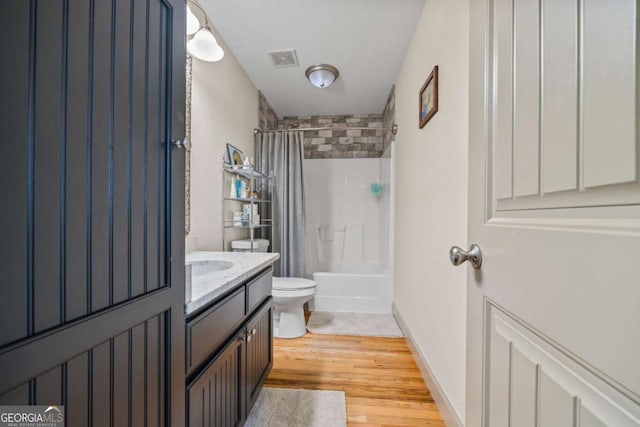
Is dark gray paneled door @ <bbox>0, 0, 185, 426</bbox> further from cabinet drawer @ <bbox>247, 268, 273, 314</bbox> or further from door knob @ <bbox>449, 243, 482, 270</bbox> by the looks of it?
door knob @ <bbox>449, 243, 482, 270</bbox>

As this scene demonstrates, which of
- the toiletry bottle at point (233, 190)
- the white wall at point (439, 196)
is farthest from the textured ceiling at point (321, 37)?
the toiletry bottle at point (233, 190)

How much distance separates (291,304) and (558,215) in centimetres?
204

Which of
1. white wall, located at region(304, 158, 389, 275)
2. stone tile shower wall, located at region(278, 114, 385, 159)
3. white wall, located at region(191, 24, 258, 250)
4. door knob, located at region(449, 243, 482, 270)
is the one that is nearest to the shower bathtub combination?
white wall, located at region(304, 158, 389, 275)

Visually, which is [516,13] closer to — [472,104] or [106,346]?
[472,104]

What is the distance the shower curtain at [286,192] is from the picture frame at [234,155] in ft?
1.55

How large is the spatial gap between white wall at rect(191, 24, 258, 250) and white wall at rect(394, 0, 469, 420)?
→ 146 centimetres

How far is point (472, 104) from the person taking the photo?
0.73 meters

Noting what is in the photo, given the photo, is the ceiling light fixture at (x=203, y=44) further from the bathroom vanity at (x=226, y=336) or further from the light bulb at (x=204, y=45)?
the bathroom vanity at (x=226, y=336)

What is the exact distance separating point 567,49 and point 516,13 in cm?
20

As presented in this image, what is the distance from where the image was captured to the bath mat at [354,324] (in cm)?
232

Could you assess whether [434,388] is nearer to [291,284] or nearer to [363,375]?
[363,375]

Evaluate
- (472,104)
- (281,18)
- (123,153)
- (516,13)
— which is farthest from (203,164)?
(516,13)

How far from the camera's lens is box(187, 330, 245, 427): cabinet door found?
780 mm

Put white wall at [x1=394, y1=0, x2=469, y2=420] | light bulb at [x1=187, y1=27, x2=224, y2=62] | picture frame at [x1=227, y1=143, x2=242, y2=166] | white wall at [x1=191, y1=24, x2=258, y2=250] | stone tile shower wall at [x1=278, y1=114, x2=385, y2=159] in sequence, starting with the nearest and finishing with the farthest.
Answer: white wall at [x1=394, y1=0, x2=469, y2=420], light bulb at [x1=187, y1=27, x2=224, y2=62], white wall at [x1=191, y1=24, x2=258, y2=250], picture frame at [x1=227, y1=143, x2=242, y2=166], stone tile shower wall at [x1=278, y1=114, x2=385, y2=159]
